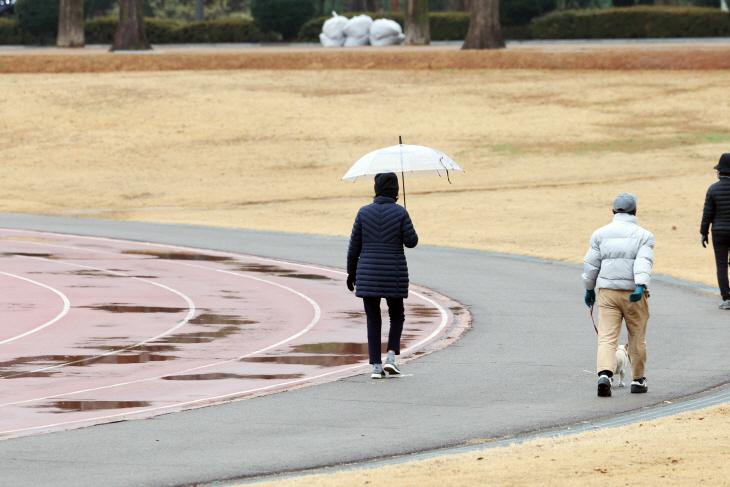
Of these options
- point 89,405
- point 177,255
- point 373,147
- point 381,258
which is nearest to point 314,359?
point 381,258

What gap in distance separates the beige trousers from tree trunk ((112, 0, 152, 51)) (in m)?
45.6

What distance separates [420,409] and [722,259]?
703 cm

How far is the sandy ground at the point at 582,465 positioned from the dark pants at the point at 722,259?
7130 mm

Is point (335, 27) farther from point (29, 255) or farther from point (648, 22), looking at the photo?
point (29, 255)

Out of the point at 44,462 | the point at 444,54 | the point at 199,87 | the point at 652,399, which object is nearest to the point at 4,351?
the point at 44,462

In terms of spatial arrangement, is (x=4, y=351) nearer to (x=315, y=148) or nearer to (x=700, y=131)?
(x=315, y=148)

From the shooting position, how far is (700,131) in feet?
129

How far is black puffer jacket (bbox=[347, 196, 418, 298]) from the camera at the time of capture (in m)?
10.4

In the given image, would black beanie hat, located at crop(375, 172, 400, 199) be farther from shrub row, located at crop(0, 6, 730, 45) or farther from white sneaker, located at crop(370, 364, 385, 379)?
shrub row, located at crop(0, 6, 730, 45)

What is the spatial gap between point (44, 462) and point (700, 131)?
3496 centimetres

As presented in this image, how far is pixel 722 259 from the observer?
14.8 metres

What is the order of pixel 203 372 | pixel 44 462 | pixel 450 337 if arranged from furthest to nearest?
pixel 450 337, pixel 203 372, pixel 44 462

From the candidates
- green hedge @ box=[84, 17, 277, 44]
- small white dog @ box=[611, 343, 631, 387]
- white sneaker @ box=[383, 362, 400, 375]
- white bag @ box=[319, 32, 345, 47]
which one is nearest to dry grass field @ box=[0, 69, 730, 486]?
small white dog @ box=[611, 343, 631, 387]

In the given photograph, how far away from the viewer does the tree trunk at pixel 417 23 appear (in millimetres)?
53062
